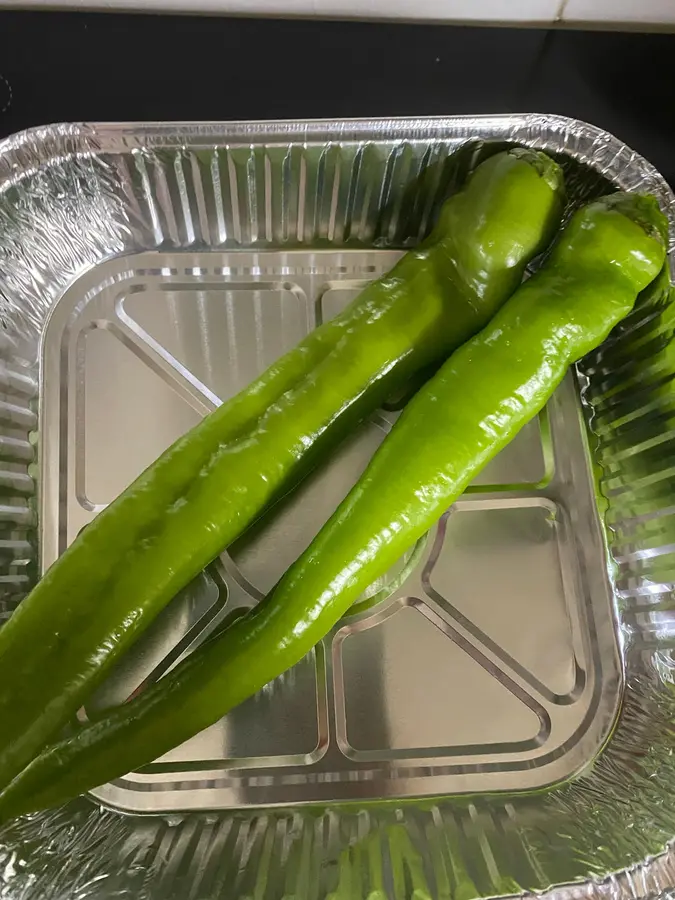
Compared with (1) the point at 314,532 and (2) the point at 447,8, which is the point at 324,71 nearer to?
(2) the point at 447,8

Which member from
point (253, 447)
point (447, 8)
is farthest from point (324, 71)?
point (253, 447)

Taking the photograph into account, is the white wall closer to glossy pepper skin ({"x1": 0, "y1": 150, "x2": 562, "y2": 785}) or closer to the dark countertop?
the dark countertop

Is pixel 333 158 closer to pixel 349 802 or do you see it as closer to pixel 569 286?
pixel 569 286

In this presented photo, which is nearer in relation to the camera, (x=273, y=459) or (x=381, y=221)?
(x=273, y=459)

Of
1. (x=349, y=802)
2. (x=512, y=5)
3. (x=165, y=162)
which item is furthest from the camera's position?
(x=512, y=5)

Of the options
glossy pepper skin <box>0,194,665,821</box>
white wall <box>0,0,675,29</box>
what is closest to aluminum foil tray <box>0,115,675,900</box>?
glossy pepper skin <box>0,194,665,821</box>

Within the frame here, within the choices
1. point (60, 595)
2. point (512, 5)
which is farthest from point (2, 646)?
point (512, 5)

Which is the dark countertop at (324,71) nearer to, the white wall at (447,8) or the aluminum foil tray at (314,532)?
the white wall at (447,8)
